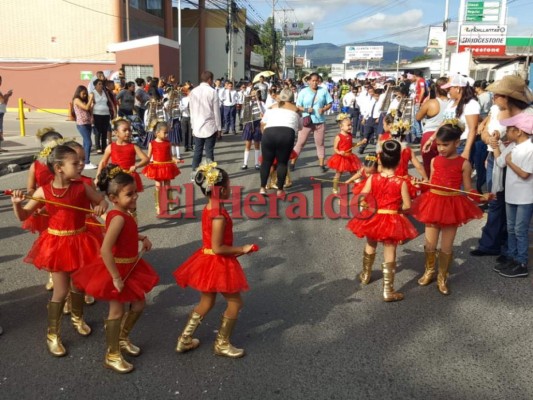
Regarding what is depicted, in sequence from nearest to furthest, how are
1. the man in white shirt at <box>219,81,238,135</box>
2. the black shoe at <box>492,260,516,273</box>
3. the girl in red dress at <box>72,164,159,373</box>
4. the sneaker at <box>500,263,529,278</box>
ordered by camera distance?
the girl in red dress at <box>72,164,159,373</box>, the sneaker at <box>500,263,529,278</box>, the black shoe at <box>492,260,516,273</box>, the man in white shirt at <box>219,81,238,135</box>

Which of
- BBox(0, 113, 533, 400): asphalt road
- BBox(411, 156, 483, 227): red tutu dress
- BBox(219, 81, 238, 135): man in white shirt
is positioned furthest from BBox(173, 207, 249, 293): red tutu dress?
BBox(219, 81, 238, 135): man in white shirt

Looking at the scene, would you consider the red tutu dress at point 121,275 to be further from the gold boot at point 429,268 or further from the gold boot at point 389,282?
the gold boot at point 429,268

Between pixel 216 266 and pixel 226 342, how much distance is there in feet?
1.92

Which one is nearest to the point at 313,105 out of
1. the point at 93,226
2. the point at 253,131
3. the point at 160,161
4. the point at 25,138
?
the point at 253,131

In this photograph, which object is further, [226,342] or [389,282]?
[389,282]

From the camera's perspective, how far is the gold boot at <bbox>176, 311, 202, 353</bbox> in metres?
3.49

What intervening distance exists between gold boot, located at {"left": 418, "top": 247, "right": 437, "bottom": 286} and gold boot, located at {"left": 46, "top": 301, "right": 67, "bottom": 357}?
10.7 ft

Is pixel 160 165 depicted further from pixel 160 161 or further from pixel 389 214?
pixel 389 214

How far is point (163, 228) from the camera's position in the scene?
659 centimetres

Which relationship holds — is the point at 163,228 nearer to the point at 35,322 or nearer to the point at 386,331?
the point at 35,322

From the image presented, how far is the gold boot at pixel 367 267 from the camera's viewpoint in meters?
4.73

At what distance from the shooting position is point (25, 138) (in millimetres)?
14469

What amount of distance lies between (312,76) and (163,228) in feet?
17.5

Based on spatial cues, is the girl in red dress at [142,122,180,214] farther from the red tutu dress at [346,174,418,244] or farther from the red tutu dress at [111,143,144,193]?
the red tutu dress at [346,174,418,244]
